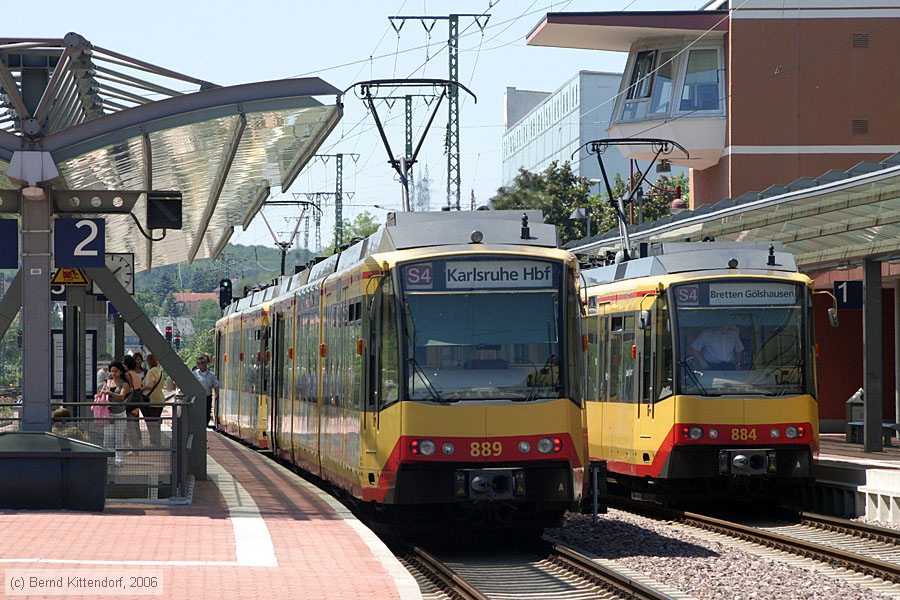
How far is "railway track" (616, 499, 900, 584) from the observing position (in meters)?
13.9

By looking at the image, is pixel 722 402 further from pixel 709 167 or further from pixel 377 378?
pixel 709 167

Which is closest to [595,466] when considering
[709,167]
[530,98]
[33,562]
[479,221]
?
[479,221]

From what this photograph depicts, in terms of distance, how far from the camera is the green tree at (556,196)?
67.2 metres

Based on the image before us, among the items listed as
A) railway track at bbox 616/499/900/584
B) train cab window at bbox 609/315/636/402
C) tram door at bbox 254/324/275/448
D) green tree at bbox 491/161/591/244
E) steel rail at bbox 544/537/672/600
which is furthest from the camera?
green tree at bbox 491/161/591/244

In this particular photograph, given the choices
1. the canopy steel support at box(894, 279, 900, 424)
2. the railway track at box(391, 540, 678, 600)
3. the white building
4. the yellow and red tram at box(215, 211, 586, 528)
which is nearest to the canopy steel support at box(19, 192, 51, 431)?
the yellow and red tram at box(215, 211, 586, 528)

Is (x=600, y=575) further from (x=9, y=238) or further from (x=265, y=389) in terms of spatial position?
(x=265, y=389)

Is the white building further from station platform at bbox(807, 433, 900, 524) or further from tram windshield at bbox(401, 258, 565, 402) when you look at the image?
tram windshield at bbox(401, 258, 565, 402)

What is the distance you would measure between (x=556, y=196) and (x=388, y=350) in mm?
53577

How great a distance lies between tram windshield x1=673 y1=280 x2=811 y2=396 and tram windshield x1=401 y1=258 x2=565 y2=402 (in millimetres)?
4022

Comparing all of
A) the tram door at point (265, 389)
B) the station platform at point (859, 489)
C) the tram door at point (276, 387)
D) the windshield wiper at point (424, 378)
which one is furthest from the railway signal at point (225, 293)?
the windshield wiper at point (424, 378)

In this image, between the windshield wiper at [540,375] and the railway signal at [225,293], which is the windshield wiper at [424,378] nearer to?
the windshield wiper at [540,375]

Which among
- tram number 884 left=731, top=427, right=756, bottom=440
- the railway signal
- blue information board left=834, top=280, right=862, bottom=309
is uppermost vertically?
the railway signal

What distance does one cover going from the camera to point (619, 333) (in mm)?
19844

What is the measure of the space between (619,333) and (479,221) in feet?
16.7
